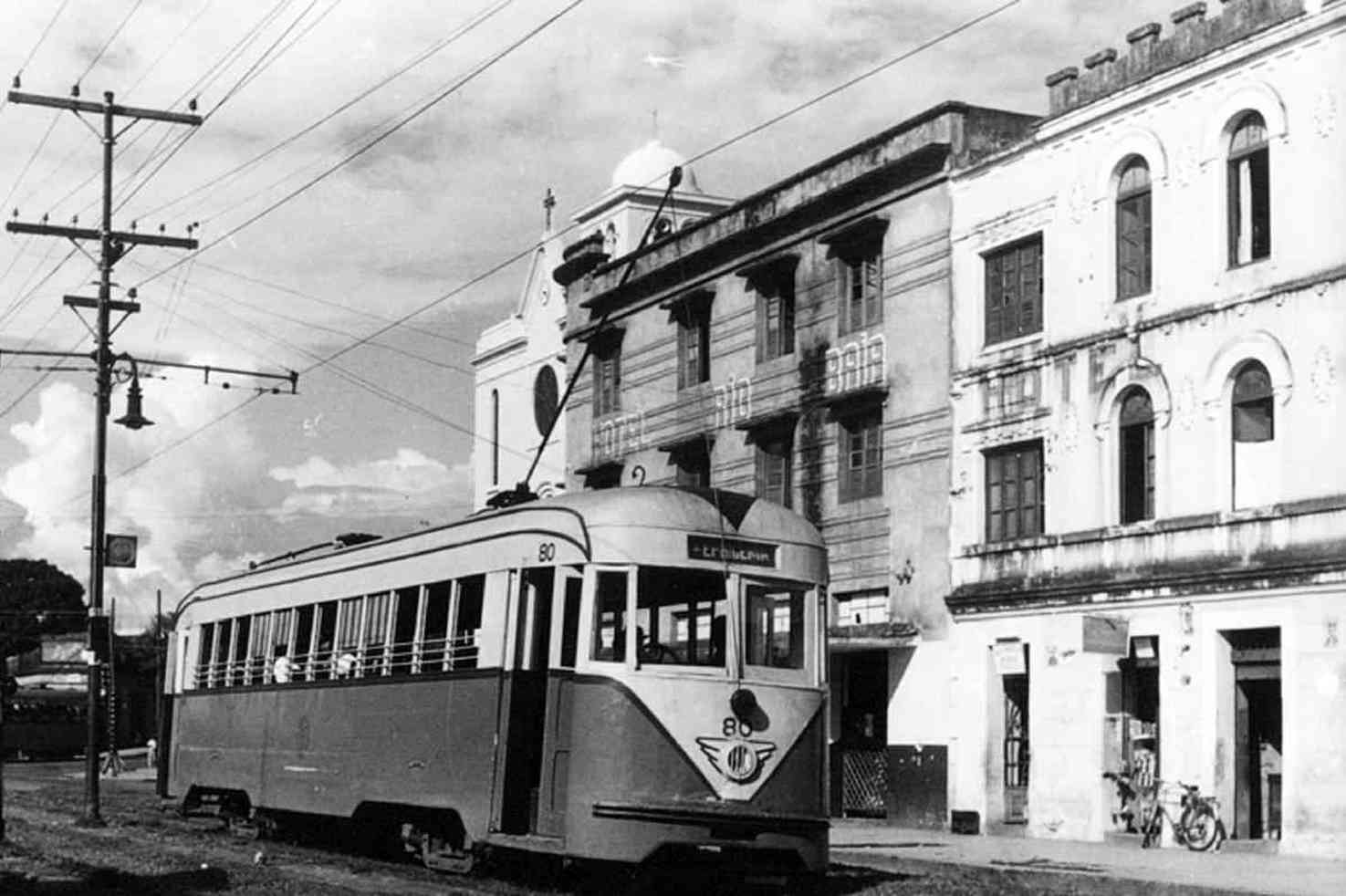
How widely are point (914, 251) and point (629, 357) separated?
1080 centimetres

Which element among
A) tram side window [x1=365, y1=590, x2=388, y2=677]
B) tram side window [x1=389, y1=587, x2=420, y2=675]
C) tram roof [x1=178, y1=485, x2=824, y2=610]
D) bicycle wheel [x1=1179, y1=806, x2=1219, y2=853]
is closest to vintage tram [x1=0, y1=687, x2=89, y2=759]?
bicycle wheel [x1=1179, y1=806, x2=1219, y2=853]

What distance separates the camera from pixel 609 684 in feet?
54.6

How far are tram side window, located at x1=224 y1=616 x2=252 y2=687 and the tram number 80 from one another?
1033cm

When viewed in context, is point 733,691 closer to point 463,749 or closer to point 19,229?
point 463,749

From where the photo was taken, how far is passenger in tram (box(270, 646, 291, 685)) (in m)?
23.5

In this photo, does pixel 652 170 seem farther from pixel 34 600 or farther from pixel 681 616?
pixel 34 600

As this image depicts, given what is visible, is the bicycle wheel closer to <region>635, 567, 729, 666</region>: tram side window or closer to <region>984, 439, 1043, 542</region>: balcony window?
<region>984, 439, 1043, 542</region>: balcony window

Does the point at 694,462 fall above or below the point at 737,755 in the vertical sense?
above

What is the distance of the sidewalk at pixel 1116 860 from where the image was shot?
21.4 metres

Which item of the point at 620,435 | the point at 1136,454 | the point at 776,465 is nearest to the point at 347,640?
the point at 1136,454

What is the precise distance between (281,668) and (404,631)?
13.4 feet

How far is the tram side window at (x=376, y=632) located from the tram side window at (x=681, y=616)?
444 centimetres

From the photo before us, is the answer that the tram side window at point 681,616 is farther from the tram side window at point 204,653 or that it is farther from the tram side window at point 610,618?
the tram side window at point 204,653

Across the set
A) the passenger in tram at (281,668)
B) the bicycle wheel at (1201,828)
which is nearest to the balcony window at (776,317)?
the bicycle wheel at (1201,828)
